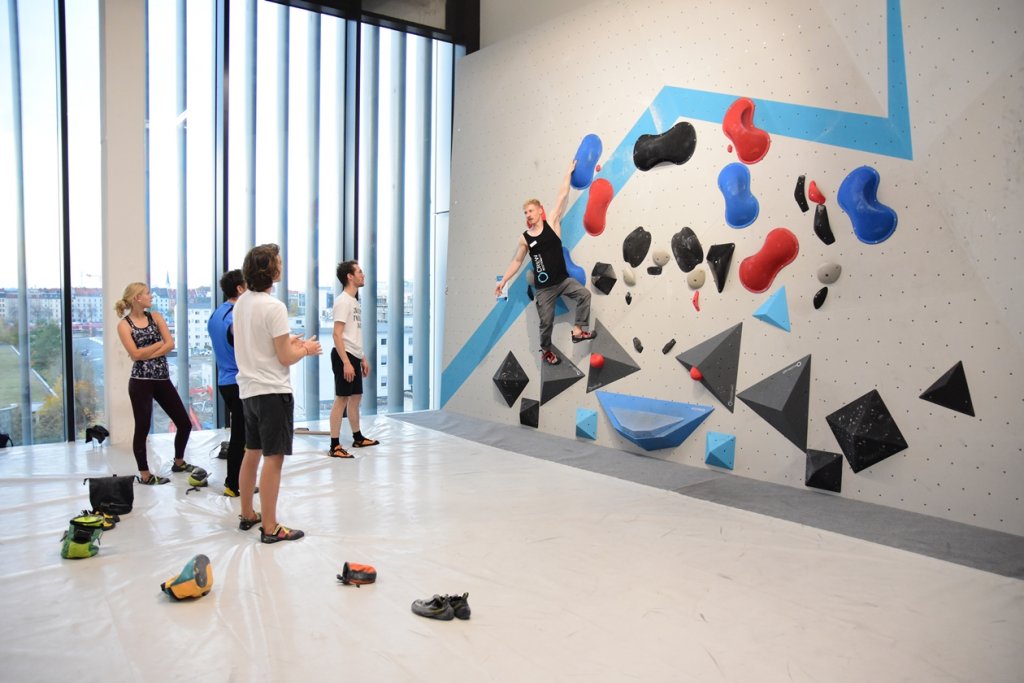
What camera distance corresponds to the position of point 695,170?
4.64 meters

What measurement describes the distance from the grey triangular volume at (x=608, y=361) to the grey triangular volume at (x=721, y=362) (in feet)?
1.78

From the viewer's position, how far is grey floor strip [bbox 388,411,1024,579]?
314 cm

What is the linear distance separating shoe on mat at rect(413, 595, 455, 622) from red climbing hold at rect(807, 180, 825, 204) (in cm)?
298

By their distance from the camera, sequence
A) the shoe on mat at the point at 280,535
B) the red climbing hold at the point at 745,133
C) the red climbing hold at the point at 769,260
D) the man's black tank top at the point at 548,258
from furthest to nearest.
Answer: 1. the man's black tank top at the point at 548,258
2. the red climbing hold at the point at 745,133
3. the red climbing hold at the point at 769,260
4. the shoe on mat at the point at 280,535

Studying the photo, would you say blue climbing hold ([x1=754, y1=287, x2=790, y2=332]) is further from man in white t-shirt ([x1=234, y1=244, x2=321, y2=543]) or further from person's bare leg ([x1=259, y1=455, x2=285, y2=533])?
person's bare leg ([x1=259, y1=455, x2=285, y2=533])

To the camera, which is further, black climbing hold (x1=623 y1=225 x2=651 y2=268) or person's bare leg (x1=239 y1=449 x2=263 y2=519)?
black climbing hold (x1=623 y1=225 x2=651 y2=268)

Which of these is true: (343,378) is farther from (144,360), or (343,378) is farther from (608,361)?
(608,361)

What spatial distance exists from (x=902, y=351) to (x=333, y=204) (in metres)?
4.82

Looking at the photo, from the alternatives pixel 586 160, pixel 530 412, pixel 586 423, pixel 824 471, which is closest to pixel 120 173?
pixel 586 160

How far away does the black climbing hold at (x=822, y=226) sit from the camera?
3969 mm

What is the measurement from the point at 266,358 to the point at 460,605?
132cm

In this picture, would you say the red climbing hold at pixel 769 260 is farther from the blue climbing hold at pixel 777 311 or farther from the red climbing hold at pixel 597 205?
the red climbing hold at pixel 597 205

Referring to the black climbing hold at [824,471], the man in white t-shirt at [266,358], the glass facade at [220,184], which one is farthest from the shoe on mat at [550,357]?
the man in white t-shirt at [266,358]

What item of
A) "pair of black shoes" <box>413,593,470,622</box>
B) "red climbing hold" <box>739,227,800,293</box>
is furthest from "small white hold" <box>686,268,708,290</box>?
"pair of black shoes" <box>413,593,470,622</box>
